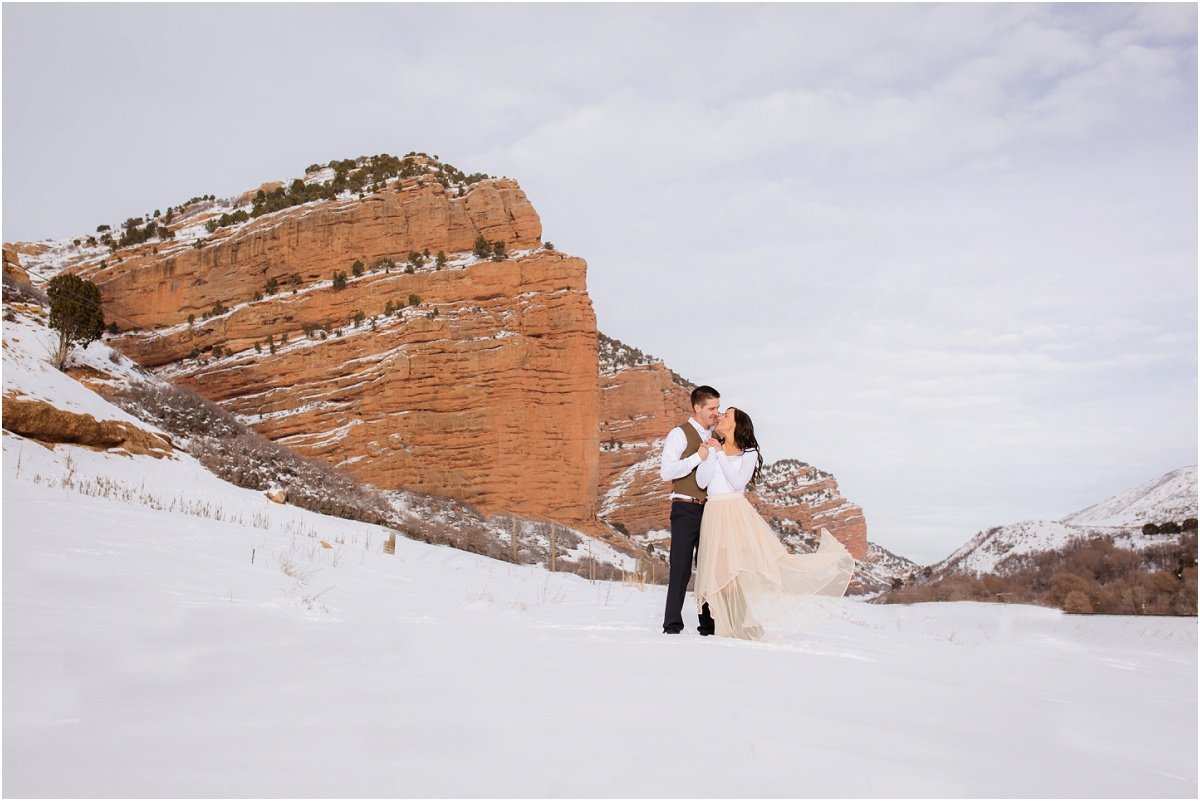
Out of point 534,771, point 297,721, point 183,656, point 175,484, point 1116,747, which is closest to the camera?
point 534,771

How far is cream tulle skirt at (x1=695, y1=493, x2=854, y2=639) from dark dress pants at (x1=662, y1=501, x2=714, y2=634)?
0.61 feet

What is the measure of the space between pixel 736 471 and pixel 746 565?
0.74 metres

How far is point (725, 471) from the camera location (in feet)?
20.4

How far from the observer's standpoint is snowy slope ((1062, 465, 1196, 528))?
25734 mm

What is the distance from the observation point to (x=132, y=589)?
14.8ft

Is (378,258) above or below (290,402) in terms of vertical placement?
above

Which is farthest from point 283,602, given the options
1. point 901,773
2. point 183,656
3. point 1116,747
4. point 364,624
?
point 1116,747

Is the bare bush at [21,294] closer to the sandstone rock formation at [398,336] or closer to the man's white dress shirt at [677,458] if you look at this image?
the sandstone rock formation at [398,336]

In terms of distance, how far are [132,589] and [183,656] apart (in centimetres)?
130

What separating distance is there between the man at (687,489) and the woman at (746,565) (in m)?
0.16

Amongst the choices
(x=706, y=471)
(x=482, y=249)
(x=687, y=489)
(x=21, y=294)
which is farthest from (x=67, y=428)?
(x=482, y=249)

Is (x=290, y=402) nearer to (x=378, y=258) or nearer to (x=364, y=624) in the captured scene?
(x=378, y=258)

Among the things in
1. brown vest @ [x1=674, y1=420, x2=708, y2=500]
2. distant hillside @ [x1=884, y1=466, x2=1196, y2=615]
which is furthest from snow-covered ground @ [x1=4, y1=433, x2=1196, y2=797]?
distant hillside @ [x1=884, y1=466, x2=1196, y2=615]

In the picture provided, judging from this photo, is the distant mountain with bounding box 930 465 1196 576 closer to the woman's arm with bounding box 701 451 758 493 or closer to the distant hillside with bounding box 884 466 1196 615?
the distant hillside with bounding box 884 466 1196 615
